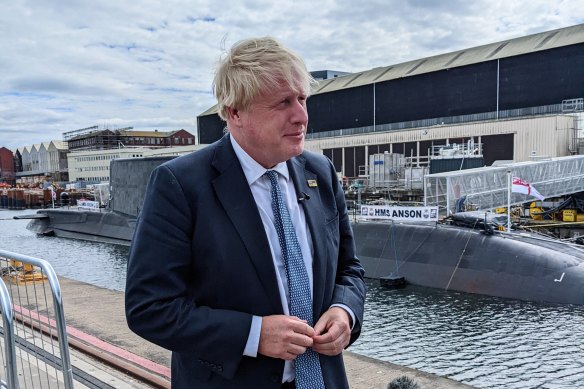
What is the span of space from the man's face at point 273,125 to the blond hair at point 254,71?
0.11 ft

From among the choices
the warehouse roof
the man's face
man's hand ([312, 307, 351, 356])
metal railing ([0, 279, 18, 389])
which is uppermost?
the warehouse roof

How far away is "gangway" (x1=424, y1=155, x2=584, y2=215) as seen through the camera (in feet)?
69.9

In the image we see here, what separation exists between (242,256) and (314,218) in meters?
0.44

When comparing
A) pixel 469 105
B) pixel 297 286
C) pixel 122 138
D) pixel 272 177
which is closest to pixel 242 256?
pixel 297 286

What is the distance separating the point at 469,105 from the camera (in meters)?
46.9

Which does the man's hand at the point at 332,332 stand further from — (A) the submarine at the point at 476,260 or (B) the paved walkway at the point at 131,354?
(A) the submarine at the point at 476,260

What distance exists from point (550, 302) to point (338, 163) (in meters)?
43.0

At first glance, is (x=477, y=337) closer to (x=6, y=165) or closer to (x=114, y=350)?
A: (x=114, y=350)

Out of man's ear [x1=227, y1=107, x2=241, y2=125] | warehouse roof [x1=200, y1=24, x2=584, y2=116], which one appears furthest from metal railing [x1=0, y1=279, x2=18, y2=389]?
warehouse roof [x1=200, y1=24, x2=584, y2=116]

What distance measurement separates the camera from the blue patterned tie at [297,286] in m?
2.02

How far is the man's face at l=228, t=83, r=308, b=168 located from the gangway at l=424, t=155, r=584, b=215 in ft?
64.2

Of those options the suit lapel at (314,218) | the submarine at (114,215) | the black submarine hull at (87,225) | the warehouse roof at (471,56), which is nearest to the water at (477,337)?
the suit lapel at (314,218)

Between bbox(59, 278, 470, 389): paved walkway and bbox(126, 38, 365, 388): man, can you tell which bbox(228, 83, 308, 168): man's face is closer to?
bbox(126, 38, 365, 388): man

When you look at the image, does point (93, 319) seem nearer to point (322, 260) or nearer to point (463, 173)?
point (322, 260)
